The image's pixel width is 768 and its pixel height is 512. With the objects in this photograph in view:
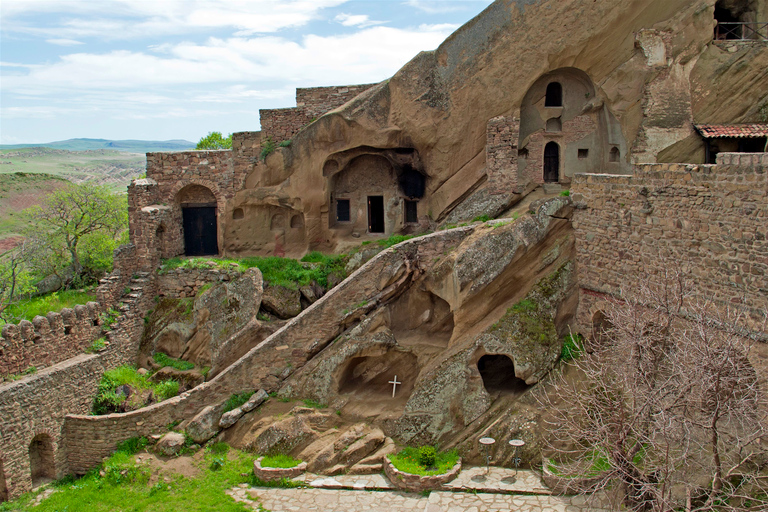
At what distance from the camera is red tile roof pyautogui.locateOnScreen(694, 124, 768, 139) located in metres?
19.1

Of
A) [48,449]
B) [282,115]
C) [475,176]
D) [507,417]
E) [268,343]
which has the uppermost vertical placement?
[282,115]

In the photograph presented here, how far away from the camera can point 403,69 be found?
20.9 m

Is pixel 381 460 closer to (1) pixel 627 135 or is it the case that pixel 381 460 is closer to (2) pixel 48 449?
(2) pixel 48 449

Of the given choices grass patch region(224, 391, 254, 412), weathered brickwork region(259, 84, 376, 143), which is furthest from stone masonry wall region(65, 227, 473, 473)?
weathered brickwork region(259, 84, 376, 143)

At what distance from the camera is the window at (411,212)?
24266mm

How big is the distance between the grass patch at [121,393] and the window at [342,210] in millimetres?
9155

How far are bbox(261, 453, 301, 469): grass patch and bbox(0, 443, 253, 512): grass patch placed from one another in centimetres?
45

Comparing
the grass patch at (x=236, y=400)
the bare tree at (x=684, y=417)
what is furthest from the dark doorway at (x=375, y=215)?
the bare tree at (x=684, y=417)

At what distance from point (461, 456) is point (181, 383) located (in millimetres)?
9317

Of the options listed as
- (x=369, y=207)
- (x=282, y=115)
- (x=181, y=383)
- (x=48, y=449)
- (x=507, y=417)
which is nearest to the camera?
(x=507, y=417)

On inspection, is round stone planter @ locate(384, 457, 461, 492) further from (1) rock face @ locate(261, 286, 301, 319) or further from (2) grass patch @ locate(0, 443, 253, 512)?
(1) rock face @ locate(261, 286, 301, 319)

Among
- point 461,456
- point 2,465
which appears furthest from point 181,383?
point 461,456

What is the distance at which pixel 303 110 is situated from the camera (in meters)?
23.4

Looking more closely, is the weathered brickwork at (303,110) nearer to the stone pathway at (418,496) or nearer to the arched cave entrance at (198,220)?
the arched cave entrance at (198,220)
